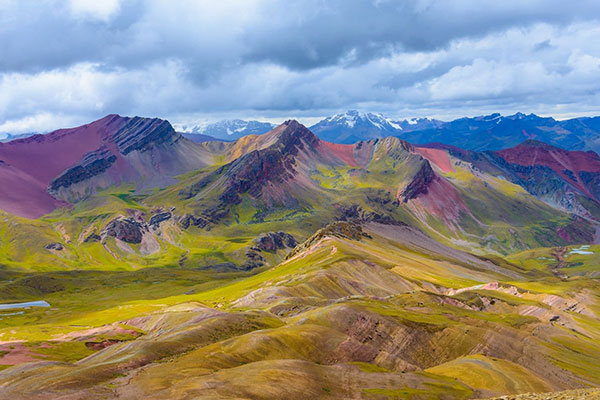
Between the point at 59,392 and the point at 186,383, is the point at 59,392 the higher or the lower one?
the higher one

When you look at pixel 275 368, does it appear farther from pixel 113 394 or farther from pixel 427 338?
pixel 427 338

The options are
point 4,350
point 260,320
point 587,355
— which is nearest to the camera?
point 4,350

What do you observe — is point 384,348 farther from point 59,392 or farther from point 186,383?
point 59,392

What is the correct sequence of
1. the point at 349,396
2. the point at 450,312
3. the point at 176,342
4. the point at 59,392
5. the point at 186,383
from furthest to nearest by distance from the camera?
the point at 450,312, the point at 176,342, the point at 349,396, the point at 186,383, the point at 59,392

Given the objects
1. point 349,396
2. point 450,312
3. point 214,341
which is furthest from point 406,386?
point 450,312

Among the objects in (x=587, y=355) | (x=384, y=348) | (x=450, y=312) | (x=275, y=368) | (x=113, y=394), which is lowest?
(x=587, y=355)

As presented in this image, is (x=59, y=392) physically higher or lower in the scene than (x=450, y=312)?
higher

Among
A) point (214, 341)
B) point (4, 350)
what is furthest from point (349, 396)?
point (4, 350)

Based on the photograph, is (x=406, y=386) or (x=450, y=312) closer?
(x=406, y=386)

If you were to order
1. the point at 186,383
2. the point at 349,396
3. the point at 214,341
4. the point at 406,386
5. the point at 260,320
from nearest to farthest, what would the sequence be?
the point at 186,383 < the point at 349,396 < the point at 406,386 < the point at 214,341 < the point at 260,320
